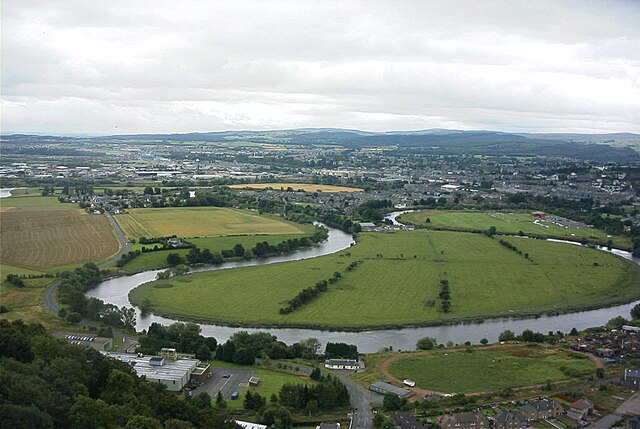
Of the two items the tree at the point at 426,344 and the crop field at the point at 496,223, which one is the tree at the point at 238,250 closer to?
the tree at the point at 426,344

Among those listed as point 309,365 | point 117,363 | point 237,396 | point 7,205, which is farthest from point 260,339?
point 7,205

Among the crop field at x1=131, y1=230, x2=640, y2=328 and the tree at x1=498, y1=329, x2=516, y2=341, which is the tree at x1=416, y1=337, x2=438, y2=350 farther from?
the tree at x1=498, y1=329, x2=516, y2=341

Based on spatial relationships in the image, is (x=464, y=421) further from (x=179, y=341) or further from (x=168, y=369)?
(x=179, y=341)

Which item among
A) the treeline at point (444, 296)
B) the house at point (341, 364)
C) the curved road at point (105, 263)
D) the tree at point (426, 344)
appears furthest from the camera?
the treeline at point (444, 296)

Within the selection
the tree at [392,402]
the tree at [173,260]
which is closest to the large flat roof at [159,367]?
the tree at [392,402]

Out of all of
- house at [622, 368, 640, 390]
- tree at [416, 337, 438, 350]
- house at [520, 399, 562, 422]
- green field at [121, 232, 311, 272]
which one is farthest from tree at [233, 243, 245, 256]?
house at [622, 368, 640, 390]

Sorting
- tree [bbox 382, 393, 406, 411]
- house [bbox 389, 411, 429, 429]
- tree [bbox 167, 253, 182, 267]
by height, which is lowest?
tree [bbox 382, 393, 406, 411]
